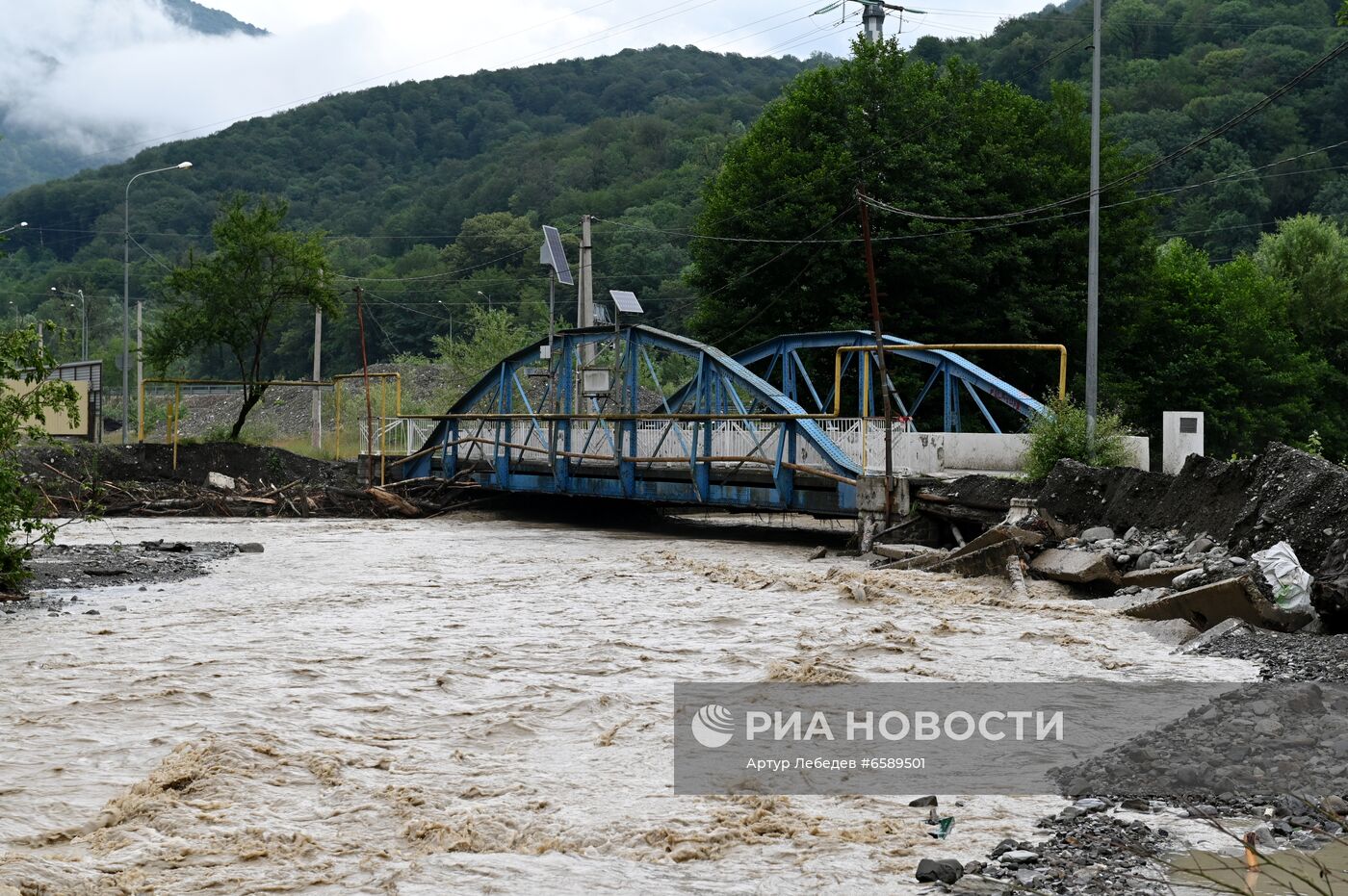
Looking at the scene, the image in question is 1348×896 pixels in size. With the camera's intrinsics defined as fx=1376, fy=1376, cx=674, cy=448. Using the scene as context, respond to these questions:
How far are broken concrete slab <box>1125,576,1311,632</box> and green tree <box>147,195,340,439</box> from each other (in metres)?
32.4

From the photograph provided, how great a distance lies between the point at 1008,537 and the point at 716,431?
10404 millimetres

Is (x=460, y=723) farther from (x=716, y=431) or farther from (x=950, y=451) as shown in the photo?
(x=716, y=431)

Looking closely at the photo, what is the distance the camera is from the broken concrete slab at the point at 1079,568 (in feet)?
54.9

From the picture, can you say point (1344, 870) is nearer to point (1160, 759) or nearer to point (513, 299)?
point (1160, 759)

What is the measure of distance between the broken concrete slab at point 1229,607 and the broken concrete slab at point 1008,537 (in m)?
4.47

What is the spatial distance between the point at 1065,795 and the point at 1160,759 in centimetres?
68

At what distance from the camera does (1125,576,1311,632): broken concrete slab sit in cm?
1281

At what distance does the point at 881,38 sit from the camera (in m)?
41.0

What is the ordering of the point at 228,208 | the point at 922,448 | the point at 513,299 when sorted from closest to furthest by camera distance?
the point at 922,448 < the point at 228,208 < the point at 513,299

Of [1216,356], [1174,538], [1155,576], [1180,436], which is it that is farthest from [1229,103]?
[1155,576]

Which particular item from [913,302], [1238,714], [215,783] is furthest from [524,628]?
[913,302]

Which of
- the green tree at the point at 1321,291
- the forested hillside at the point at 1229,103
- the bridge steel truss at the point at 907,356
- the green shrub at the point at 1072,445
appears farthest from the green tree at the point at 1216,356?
the green shrub at the point at 1072,445

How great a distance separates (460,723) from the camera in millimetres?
10156

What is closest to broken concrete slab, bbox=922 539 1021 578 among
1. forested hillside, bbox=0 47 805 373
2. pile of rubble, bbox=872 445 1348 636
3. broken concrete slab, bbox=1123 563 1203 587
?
pile of rubble, bbox=872 445 1348 636
